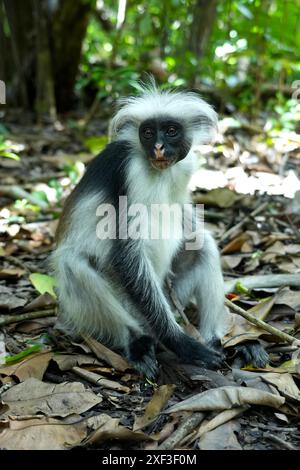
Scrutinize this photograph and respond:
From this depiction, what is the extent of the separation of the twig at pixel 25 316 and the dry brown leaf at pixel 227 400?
1940 millimetres

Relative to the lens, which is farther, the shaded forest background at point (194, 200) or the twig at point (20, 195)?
the twig at point (20, 195)

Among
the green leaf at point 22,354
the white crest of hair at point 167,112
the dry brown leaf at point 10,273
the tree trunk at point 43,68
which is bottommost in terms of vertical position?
the green leaf at point 22,354

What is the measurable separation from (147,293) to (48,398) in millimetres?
1156

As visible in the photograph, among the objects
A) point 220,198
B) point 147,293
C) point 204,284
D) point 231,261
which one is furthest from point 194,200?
point 147,293

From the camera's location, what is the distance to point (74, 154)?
1034 centimetres

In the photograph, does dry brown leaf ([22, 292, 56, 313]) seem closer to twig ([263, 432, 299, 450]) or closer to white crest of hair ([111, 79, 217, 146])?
white crest of hair ([111, 79, 217, 146])

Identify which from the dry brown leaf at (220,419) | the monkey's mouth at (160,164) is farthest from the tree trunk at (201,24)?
the dry brown leaf at (220,419)

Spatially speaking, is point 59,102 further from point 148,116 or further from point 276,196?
point 148,116

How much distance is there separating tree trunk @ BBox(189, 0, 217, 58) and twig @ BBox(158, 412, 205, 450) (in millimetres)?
8427

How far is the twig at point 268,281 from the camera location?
593cm

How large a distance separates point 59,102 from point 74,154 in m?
3.70

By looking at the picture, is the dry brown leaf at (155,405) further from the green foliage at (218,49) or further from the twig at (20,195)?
the green foliage at (218,49)

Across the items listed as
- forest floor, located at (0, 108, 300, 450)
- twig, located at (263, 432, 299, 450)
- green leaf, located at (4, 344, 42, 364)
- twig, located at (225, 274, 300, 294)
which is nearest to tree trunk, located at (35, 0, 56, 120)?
forest floor, located at (0, 108, 300, 450)

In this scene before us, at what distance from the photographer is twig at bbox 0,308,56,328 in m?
5.44
